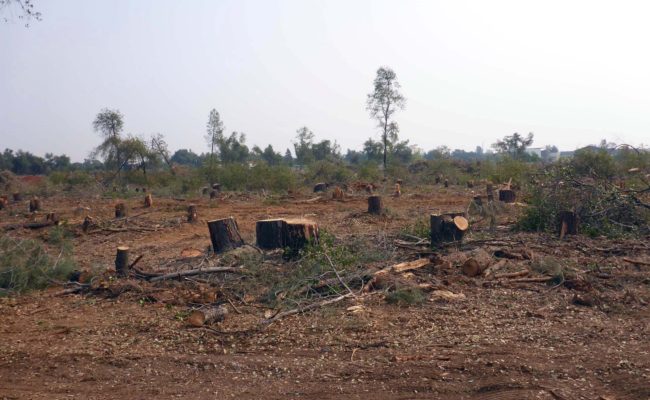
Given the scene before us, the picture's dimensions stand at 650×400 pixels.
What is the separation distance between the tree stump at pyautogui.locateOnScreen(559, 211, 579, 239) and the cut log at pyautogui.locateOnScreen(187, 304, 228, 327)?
20.1 feet

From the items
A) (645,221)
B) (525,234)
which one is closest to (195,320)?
(525,234)

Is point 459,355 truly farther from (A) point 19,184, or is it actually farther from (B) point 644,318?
(A) point 19,184

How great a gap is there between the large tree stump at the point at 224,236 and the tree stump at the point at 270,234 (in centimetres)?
40

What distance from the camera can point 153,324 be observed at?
603 centimetres

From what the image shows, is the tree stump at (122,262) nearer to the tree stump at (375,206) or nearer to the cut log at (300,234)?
the cut log at (300,234)

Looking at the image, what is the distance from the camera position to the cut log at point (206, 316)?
589 centimetres

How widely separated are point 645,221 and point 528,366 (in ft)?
21.6

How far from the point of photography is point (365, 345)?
5.17m

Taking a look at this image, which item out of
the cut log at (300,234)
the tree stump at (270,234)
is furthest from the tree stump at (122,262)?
the cut log at (300,234)

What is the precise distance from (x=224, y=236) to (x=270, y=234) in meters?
0.79

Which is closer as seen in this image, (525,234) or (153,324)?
(153,324)

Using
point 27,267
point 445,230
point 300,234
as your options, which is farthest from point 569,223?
point 27,267

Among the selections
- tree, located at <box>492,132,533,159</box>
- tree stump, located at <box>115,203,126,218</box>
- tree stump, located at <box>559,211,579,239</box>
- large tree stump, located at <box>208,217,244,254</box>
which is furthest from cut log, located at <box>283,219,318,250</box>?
tree, located at <box>492,132,533,159</box>

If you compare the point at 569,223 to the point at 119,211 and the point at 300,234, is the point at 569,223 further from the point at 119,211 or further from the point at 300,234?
the point at 119,211
